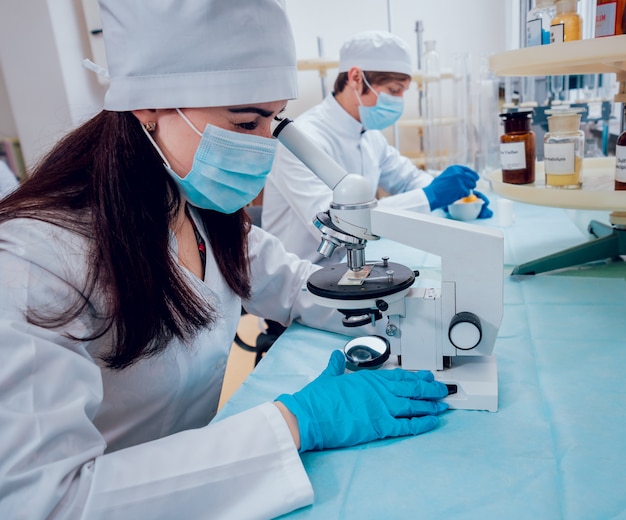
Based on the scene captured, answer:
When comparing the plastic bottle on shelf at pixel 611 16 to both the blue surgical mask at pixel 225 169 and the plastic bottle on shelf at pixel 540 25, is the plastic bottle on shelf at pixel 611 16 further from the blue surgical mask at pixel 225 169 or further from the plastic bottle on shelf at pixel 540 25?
the blue surgical mask at pixel 225 169

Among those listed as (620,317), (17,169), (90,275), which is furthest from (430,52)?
(17,169)

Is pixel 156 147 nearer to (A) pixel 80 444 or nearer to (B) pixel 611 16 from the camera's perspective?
(A) pixel 80 444

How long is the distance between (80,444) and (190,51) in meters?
0.56

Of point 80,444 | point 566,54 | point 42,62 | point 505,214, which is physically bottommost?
point 505,214

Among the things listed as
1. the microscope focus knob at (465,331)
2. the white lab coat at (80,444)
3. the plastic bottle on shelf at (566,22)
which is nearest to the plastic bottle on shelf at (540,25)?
the plastic bottle on shelf at (566,22)

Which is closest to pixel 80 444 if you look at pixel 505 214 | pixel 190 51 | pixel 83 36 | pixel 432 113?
pixel 190 51

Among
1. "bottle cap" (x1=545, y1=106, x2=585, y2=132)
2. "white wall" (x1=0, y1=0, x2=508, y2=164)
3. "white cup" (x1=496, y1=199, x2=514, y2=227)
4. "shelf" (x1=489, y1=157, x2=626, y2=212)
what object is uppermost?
"white wall" (x1=0, y1=0, x2=508, y2=164)

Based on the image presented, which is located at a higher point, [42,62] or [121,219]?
[42,62]

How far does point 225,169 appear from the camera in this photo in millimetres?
829

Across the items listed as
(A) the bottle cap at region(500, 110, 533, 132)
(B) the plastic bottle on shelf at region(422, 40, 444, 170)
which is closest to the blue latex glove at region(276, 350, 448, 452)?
(A) the bottle cap at region(500, 110, 533, 132)

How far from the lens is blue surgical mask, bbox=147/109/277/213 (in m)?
0.80

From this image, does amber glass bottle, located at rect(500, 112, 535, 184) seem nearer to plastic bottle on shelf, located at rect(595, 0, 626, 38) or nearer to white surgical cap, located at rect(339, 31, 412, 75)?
plastic bottle on shelf, located at rect(595, 0, 626, 38)

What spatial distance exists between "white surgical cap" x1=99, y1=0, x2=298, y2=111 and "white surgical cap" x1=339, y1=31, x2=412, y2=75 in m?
1.34

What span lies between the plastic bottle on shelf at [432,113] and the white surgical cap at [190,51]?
2186 millimetres
